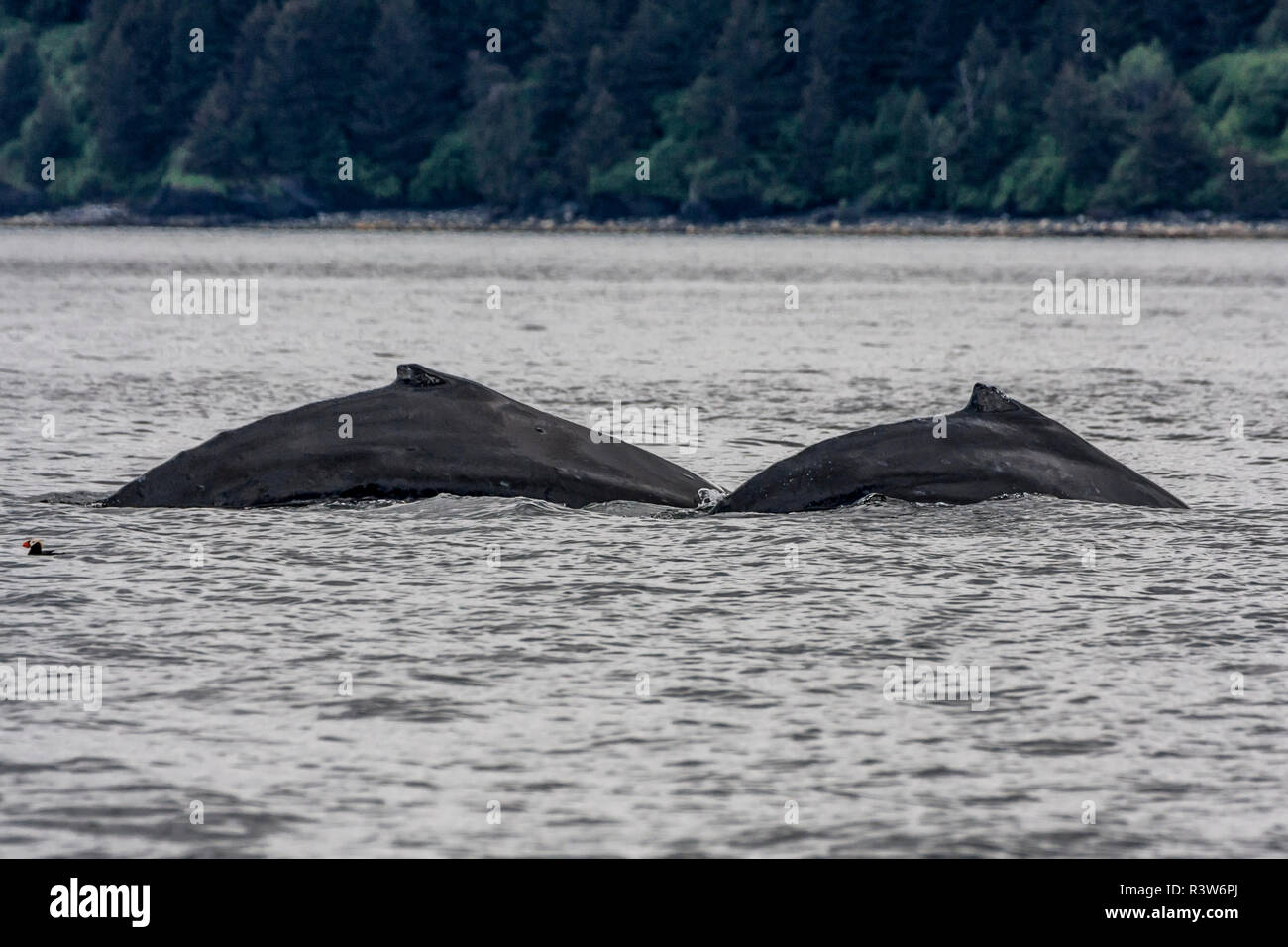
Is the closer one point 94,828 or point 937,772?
point 94,828

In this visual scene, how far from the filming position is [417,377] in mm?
19625

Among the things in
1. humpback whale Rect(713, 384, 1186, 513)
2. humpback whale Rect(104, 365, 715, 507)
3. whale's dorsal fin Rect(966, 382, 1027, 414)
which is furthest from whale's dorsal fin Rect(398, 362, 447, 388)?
whale's dorsal fin Rect(966, 382, 1027, 414)

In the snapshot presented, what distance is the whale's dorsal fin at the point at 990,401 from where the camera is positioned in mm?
19875

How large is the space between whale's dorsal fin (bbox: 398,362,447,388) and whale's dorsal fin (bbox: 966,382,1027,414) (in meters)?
5.28

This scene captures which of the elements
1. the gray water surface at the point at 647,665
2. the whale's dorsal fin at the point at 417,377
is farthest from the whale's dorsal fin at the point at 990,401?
the whale's dorsal fin at the point at 417,377

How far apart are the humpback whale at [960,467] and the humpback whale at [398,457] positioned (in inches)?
74.2

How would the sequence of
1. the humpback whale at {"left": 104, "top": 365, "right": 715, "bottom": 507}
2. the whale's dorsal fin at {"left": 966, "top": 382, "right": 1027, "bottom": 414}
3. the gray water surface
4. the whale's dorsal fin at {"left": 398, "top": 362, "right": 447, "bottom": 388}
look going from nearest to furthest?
the gray water surface
the whale's dorsal fin at {"left": 398, "top": 362, "right": 447, "bottom": 388}
the humpback whale at {"left": 104, "top": 365, "right": 715, "bottom": 507}
the whale's dorsal fin at {"left": 966, "top": 382, "right": 1027, "bottom": 414}

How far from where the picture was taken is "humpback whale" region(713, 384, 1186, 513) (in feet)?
65.4

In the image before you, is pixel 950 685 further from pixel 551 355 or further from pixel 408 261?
pixel 408 261

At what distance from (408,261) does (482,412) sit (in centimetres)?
14765

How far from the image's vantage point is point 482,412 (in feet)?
65.2

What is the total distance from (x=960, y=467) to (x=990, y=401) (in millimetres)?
711

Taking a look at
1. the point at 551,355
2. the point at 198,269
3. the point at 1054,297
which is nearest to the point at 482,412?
the point at 551,355

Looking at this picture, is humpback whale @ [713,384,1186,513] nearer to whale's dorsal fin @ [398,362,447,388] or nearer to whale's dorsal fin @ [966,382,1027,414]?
whale's dorsal fin @ [966,382,1027,414]
